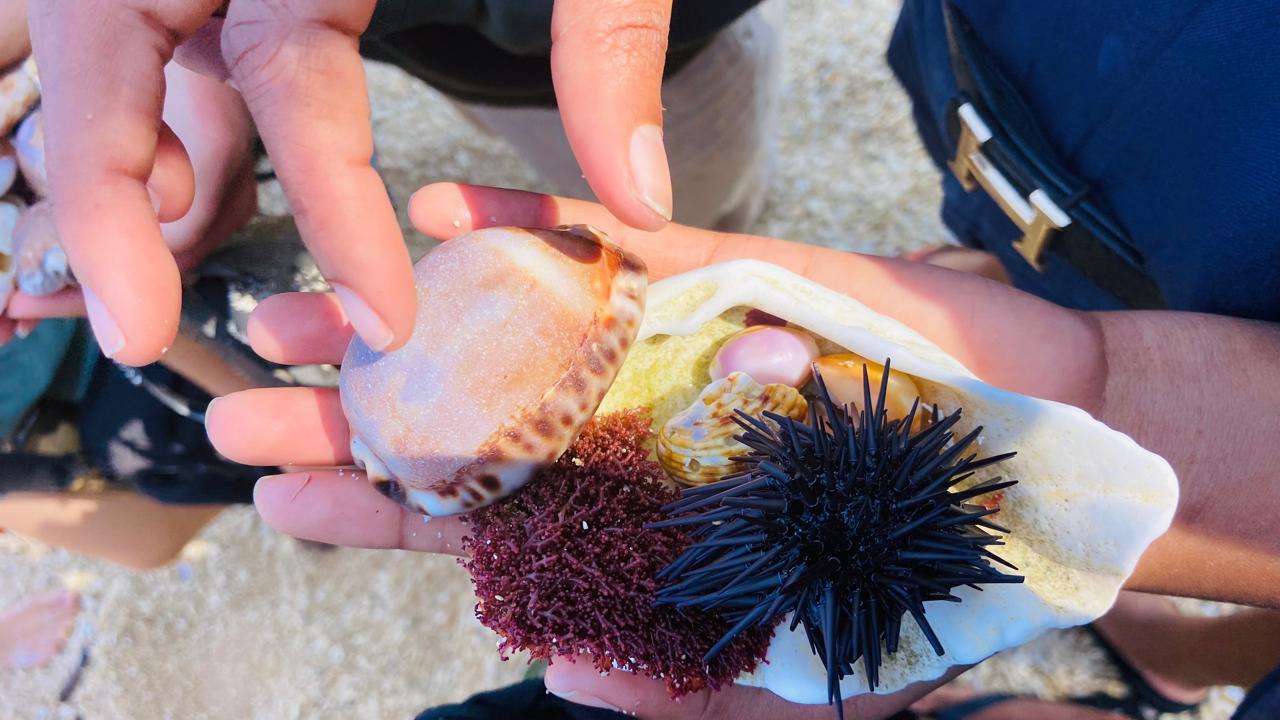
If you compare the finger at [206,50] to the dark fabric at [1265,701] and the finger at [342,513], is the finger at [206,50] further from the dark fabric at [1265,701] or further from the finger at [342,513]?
the dark fabric at [1265,701]

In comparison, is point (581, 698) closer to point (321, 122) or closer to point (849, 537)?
point (849, 537)

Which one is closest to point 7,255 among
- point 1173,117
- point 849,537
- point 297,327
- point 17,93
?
point 17,93

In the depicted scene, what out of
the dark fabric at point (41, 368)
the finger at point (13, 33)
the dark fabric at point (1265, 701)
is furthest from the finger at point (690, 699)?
the finger at point (13, 33)

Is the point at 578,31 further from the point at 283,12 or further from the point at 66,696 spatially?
the point at 66,696

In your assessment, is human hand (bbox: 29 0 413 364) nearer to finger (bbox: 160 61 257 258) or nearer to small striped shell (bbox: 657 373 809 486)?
small striped shell (bbox: 657 373 809 486)

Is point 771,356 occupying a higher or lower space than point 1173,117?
lower

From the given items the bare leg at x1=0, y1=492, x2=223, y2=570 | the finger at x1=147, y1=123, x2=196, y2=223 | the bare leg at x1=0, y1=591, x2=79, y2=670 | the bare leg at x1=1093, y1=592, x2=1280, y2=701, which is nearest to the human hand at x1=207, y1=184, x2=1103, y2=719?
the finger at x1=147, y1=123, x2=196, y2=223
